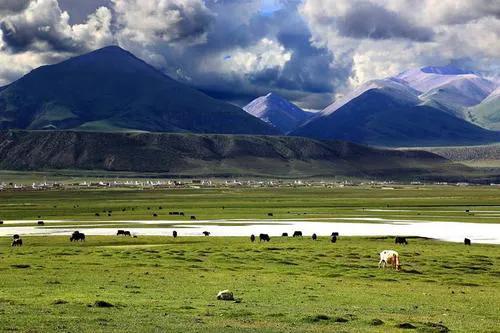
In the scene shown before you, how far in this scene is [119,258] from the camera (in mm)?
54469

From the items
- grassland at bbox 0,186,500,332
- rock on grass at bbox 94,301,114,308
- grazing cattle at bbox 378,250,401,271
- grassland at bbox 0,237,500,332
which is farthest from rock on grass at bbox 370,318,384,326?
grazing cattle at bbox 378,250,401,271

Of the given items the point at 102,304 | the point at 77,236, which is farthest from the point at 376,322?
the point at 77,236

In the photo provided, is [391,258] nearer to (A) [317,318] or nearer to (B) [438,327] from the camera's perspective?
(A) [317,318]

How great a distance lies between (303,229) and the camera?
3730 inches

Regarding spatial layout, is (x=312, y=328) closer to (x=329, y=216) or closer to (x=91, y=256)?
(x=91, y=256)

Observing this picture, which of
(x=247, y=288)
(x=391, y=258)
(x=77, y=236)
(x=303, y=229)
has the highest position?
(x=303, y=229)

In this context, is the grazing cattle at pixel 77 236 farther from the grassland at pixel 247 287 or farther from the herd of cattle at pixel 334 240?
the grassland at pixel 247 287

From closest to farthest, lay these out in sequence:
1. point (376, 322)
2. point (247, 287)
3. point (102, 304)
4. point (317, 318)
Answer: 1. point (376, 322)
2. point (317, 318)
3. point (102, 304)
4. point (247, 287)

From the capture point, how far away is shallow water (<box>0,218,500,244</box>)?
282ft

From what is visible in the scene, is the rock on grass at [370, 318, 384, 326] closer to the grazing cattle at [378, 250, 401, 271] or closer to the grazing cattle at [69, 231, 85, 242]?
the grazing cattle at [378, 250, 401, 271]

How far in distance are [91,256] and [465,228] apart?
57.9 m

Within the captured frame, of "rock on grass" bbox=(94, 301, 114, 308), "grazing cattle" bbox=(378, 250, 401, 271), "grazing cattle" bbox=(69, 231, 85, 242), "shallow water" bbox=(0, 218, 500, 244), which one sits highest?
"shallow water" bbox=(0, 218, 500, 244)

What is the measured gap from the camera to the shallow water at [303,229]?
85.9 m

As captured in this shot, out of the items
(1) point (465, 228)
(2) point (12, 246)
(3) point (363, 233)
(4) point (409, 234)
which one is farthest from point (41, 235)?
(1) point (465, 228)
